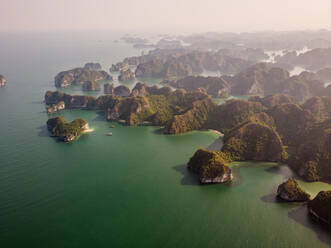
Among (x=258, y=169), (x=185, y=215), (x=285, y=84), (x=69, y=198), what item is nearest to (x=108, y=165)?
(x=69, y=198)

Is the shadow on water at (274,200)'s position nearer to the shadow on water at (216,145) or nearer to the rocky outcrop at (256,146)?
the rocky outcrop at (256,146)

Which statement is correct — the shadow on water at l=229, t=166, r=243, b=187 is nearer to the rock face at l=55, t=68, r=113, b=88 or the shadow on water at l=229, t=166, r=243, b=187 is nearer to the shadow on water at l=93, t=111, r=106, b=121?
the shadow on water at l=93, t=111, r=106, b=121

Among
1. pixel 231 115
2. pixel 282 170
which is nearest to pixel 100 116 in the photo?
pixel 231 115

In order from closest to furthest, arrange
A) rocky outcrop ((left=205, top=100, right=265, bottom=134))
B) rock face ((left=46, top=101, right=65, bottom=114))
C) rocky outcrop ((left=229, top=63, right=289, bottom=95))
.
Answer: rocky outcrop ((left=205, top=100, right=265, bottom=134)) < rock face ((left=46, top=101, right=65, bottom=114)) < rocky outcrop ((left=229, top=63, right=289, bottom=95))

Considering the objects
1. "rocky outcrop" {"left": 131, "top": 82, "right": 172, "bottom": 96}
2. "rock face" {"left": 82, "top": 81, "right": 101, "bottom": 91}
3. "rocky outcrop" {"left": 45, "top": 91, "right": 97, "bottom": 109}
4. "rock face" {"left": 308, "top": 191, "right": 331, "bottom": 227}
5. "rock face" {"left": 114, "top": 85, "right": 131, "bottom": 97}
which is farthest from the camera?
"rock face" {"left": 82, "top": 81, "right": 101, "bottom": 91}

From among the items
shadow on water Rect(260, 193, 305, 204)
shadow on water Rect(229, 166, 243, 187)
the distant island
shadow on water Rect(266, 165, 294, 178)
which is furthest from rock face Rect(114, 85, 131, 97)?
shadow on water Rect(260, 193, 305, 204)

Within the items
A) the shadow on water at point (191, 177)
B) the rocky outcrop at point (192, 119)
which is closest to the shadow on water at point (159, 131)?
the rocky outcrop at point (192, 119)
